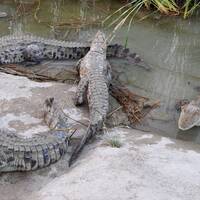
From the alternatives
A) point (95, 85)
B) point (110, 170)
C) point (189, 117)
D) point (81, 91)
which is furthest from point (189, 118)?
point (110, 170)

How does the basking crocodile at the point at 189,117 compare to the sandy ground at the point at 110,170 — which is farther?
the basking crocodile at the point at 189,117

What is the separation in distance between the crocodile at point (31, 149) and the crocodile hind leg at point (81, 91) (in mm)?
882

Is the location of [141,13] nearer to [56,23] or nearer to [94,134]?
[56,23]

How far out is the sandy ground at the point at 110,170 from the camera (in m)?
3.45

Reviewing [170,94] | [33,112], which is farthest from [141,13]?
[33,112]

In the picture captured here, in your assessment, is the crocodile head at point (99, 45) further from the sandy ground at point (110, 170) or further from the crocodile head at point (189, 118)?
the crocodile head at point (189, 118)

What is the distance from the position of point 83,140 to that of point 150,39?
3.30 metres

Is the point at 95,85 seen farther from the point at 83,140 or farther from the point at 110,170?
the point at 110,170

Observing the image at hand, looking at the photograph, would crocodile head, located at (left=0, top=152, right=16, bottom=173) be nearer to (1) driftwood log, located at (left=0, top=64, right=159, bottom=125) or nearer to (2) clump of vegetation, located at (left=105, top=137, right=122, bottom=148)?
(2) clump of vegetation, located at (left=105, top=137, right=122, bottom=148)

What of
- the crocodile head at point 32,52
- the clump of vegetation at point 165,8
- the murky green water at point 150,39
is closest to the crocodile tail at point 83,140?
the murky green water at point 150,39

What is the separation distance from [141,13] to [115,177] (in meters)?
4.96

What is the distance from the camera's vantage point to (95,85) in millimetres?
5316

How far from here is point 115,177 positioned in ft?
11.9

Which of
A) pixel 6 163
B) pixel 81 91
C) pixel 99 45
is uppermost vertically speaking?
pixel 99 45
